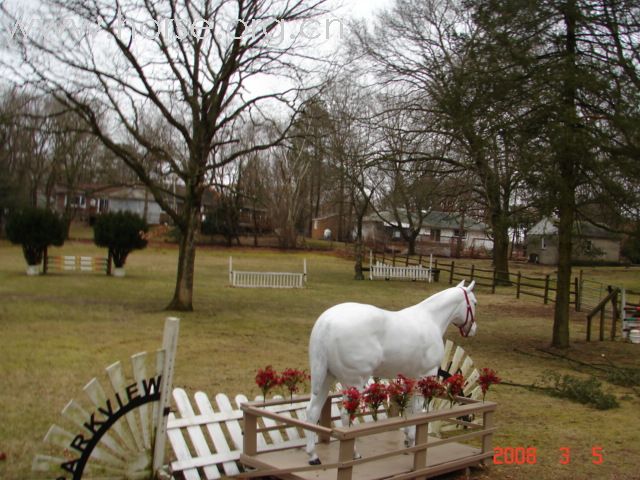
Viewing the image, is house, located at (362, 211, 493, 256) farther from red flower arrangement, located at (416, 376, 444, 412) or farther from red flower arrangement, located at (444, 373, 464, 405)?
red flower arrangement, located at (416, 376, 444, 412)

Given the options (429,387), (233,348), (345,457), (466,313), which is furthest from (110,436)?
(233,348)

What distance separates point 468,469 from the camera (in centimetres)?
638

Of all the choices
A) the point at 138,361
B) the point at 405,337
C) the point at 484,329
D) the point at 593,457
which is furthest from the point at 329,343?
the point at 484,329

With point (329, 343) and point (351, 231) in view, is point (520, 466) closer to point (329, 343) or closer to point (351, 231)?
point (329, 343)

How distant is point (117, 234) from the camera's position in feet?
98.0

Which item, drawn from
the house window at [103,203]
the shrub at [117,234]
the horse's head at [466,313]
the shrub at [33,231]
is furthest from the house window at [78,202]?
the horse's head at [466,313]

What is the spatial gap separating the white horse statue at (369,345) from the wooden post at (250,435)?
50 centimetres

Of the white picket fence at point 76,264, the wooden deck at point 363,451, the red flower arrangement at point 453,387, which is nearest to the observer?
the wooden deck at point 363,451

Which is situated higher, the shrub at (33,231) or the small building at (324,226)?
the small building at (324,226)

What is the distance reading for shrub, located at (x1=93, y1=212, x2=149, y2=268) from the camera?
29.7 metres

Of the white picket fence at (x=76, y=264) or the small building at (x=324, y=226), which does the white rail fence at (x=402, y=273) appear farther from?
the small building at (x=324, y=226)

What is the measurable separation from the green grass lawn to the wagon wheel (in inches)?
45.8

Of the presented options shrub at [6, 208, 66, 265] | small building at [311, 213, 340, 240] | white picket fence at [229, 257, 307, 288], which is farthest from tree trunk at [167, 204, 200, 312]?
small building at [311, 213, 340, 240]

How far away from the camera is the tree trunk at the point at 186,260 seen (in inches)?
757
